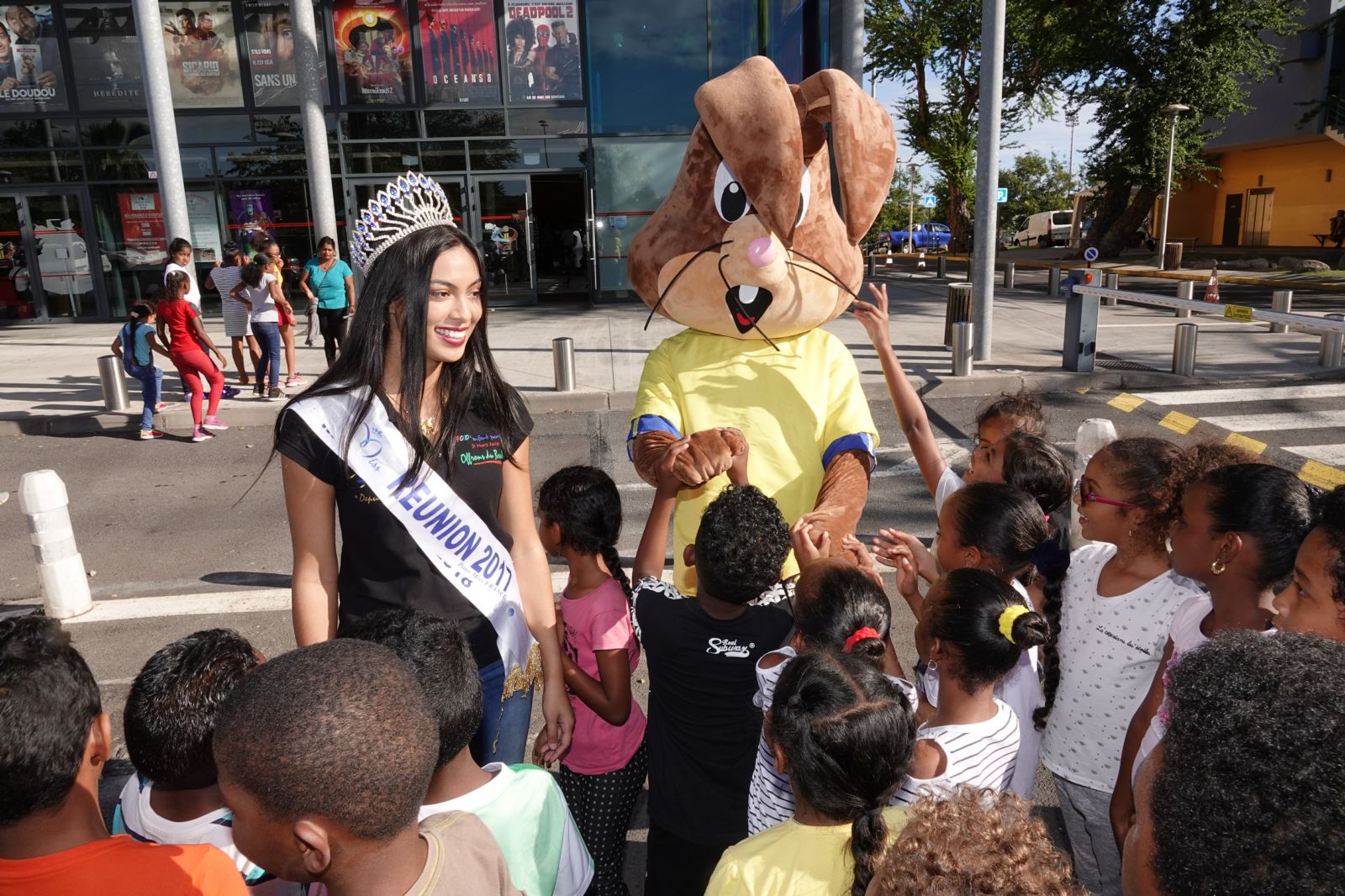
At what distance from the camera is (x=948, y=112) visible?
32.6 m

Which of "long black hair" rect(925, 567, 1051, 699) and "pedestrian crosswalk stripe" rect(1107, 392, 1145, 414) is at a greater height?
"long black hair" rect(925, 567, 1051, 699)

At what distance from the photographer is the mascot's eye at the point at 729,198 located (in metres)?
3.29

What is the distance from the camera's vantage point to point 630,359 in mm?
11773

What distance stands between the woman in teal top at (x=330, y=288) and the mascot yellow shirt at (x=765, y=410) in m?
8.33

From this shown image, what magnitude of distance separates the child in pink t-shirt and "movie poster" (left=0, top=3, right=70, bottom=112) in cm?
1810

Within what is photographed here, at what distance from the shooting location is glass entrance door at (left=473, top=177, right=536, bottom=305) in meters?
17.0

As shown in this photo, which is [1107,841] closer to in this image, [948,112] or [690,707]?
[690,707]

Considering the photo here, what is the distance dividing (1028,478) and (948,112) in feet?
108

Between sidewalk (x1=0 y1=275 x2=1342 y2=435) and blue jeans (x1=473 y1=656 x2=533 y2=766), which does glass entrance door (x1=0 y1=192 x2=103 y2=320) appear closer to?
sidewalk (x1=0 y1=275 x2=1342 y2=435)

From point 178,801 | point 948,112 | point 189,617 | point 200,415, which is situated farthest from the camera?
point 948,112

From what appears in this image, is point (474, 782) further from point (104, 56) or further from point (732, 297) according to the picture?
point (104, 56)

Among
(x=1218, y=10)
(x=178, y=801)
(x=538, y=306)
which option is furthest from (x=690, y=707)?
(x=1218, y=10)

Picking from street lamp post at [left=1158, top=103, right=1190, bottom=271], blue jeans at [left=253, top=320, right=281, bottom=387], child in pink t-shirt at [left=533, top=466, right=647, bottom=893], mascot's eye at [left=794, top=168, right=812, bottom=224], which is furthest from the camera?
street lamp post at [left=1158, top=103, right=1190, bottom=271]

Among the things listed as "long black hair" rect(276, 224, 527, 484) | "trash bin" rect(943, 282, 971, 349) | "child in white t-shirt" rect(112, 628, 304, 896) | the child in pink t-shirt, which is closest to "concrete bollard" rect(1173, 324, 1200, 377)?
"trash bin" rect(943, 282, 971, 349)
